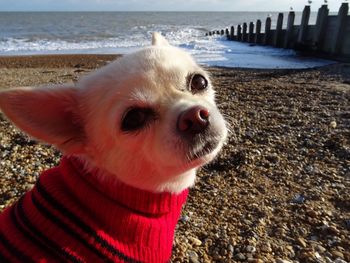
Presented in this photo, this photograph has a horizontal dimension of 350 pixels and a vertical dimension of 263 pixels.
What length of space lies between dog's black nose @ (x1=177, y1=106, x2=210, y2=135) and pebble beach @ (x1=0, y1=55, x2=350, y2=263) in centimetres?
123

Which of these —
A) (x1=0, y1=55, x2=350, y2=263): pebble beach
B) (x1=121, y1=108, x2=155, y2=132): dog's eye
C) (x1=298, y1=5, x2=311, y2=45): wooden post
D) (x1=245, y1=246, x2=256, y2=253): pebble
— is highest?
(x1=121, y1=108, x2=155, y2=132): dog's eye

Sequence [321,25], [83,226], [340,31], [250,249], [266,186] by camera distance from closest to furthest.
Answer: [83,226] → [250,249] → [266,186] → [340,31] → [321,25]

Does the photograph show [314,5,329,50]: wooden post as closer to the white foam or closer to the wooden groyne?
the wooden groyne

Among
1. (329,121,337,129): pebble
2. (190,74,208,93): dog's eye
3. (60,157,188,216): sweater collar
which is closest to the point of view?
(60,157,188,216): sweater collar

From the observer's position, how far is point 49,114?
2000 mm

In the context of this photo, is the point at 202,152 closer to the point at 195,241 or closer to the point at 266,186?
the point at 195,241

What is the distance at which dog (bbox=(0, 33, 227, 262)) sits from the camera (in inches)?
73.8

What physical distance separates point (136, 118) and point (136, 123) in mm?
29

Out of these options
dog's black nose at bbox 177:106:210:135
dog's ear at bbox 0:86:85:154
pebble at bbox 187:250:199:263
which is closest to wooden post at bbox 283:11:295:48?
pebble at bbox 187:250:199:263

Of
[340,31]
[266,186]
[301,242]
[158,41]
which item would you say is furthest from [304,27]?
[158,41]

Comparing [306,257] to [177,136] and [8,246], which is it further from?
[8,246]

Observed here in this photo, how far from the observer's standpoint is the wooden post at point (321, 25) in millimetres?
17719

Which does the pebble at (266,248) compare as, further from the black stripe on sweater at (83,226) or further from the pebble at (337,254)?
the black stripe on sweater at (83,226)

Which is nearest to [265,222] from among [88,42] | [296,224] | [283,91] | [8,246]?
[296,224]
